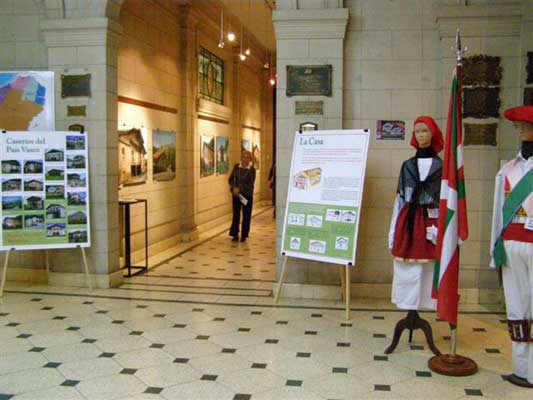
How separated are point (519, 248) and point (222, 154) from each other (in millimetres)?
10438

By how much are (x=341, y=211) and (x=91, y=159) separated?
10.3 ft

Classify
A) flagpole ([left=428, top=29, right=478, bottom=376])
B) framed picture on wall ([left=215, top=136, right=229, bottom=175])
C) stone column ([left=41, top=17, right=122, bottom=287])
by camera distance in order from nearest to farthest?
flagpole ([left=428, top=29, right=478, bottom=376])
stone column ([left=41, top=17, right=122, bottom=287])
framed picture on wall ([left=215, top=136, right=229, bottom=175])

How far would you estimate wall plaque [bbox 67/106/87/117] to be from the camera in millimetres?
7379

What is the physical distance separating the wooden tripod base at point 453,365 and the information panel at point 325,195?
155cm

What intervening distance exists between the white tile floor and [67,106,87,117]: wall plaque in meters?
2.11

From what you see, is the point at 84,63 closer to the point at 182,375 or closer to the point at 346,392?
the point at 182,375

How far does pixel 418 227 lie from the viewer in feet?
16.8

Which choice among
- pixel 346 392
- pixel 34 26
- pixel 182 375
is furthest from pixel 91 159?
Answer: pixel 346 392

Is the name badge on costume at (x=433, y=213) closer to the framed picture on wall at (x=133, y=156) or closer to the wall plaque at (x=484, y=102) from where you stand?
the wall plaque at (x=484, y=102)

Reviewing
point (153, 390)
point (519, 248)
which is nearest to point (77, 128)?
point (153, 390)

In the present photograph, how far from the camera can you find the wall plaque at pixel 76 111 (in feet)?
24.2

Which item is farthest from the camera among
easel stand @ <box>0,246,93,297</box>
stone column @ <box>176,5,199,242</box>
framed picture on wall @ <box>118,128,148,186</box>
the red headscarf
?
stone column @ <box>176,5,199,242</box>

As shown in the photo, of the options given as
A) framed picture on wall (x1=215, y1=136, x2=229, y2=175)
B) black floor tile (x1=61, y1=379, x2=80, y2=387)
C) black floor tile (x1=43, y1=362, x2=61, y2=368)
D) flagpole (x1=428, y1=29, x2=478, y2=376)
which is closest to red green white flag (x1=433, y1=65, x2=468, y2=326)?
flagpole (x1=428, y1=29, x2=478, y2=376)

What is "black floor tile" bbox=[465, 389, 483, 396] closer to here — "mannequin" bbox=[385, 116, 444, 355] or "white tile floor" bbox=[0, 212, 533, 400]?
"white tile floor" bbox=[0, 212, 533, 400]
